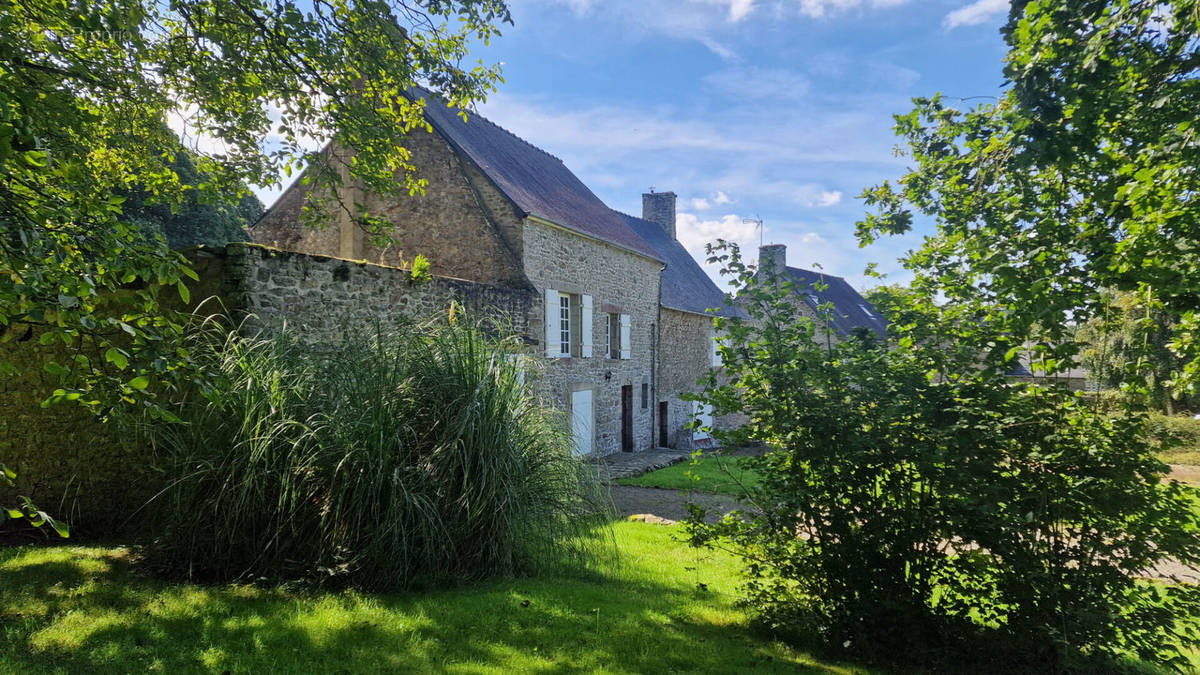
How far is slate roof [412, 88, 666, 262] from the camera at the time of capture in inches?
482

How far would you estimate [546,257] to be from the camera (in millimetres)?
12227

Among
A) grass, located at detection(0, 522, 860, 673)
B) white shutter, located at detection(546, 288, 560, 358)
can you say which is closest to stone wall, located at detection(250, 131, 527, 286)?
white shutter, located at detection(546, 288, 560, 358)

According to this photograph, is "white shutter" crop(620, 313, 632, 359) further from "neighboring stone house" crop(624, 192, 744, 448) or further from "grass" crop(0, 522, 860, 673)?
"grass" crop(0, 522, 860, 673)

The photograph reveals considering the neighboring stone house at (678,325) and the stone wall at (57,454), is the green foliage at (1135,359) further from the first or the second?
the neighboring stone house at (678,325)

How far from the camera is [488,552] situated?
173 inches

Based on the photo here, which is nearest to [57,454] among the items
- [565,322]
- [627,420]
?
[565,322]

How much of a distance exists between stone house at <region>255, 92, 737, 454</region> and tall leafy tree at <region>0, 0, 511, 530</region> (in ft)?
6.76

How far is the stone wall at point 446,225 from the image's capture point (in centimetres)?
1150

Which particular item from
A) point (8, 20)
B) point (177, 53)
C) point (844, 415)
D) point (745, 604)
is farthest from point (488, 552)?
point (177, 53)

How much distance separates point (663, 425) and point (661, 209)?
30.9 feet

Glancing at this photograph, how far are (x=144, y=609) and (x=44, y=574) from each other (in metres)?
1.19

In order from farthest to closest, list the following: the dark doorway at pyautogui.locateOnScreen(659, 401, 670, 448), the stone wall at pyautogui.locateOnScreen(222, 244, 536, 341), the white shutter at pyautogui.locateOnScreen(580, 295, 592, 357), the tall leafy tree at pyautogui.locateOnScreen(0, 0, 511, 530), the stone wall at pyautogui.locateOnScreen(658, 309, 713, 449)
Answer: the stone wall at pyautogui.locateOnScreen(658, 309, 713, 449)
the dark doorway at pyautogui.locateOnScreen(659, 401, 670, 448)
the white shutter at pyautogui.locateOnScreen(580, 295, 592, 357)
the stone wall at pyautogui.locateOnScreen(222, 244, 536, 341)
the tall leafy tree at pyautogui.locateOnScreen(0, 0, 511, 530)

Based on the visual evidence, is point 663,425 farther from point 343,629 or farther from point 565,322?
point 343,629

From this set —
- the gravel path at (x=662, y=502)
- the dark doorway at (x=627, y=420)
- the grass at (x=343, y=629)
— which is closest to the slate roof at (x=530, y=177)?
the dark doorway at (x=627, y=420)
